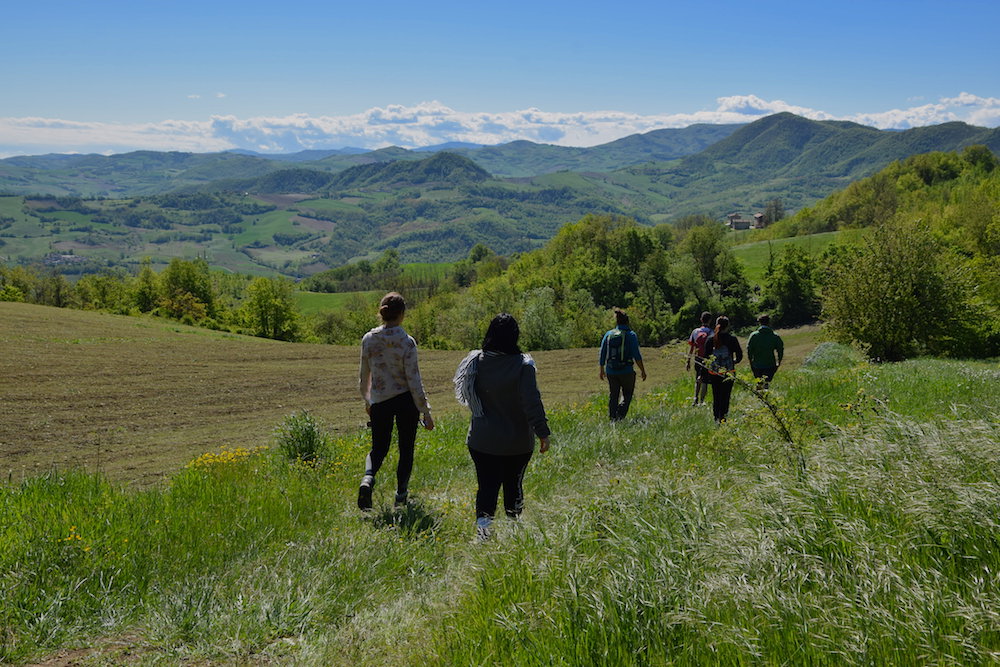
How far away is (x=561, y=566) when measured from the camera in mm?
3564

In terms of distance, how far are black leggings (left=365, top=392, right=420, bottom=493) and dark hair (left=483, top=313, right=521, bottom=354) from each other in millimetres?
1583

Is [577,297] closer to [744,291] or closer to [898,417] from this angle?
[744,291]

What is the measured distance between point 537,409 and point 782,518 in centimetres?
239

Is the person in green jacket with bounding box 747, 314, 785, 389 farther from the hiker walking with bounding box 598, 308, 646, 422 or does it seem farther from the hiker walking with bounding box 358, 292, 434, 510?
the hiker walking with bounding box 358, 292, 434, 510

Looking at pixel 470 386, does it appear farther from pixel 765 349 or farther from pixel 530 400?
pixel 765 349

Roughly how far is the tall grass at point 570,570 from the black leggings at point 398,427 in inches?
24.6

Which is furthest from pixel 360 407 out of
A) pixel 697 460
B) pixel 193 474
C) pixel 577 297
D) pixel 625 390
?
pixel 577 297

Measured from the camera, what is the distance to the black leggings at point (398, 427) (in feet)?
22.0

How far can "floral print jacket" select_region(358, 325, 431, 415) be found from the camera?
664cm

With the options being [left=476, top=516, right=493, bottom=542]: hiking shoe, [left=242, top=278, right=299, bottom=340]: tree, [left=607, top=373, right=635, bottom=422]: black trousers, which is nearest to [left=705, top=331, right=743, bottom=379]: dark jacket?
[left=607, top=373, right=635, bottom=422]: black trousers

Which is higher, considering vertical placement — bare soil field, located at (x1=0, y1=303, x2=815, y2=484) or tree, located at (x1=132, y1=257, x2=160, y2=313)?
bare soil field, located at (x1=0, y1=303, x2=815, y2=484)

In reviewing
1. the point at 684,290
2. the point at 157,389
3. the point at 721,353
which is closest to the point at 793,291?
the point at 684,290

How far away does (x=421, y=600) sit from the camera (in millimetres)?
3918

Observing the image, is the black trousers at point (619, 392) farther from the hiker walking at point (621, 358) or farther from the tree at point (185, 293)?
the tree at point (185, 293)
